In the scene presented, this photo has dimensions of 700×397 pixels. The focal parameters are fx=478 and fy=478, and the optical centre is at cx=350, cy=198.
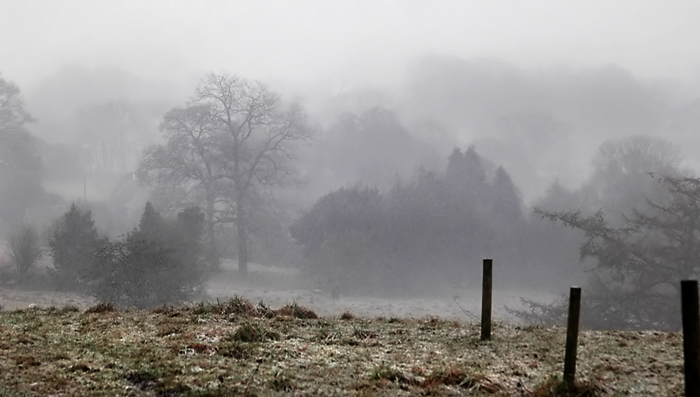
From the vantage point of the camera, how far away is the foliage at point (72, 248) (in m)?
32.8

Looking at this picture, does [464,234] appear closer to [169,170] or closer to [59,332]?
[169,170]

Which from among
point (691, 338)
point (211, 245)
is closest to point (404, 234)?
point (211, 245)

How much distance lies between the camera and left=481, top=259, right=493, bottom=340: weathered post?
27.8 ft

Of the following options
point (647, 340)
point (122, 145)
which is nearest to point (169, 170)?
point (122, 145)

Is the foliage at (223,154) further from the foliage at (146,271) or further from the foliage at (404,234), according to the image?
the foliage at (146,271)

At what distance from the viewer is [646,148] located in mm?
54375

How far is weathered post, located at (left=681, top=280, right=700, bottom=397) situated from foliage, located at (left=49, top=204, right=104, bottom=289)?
34.4m

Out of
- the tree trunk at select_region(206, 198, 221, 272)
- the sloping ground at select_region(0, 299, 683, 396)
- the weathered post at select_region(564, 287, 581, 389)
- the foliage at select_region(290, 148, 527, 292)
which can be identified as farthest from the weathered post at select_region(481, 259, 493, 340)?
the foliage at select_region(290, 148, 527, 292)

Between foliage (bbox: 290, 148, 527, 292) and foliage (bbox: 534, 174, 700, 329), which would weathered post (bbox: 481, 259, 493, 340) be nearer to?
foliage (bbox: 534, 174, 700, 329)

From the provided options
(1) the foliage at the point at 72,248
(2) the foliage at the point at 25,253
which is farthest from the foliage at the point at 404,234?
(2) the foliage at the point at 25,253

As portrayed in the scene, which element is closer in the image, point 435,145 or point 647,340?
point 647,340

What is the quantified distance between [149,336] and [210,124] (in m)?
41.5

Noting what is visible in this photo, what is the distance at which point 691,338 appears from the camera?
15.7 feet

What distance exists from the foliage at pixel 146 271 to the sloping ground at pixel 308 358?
61.0ft
